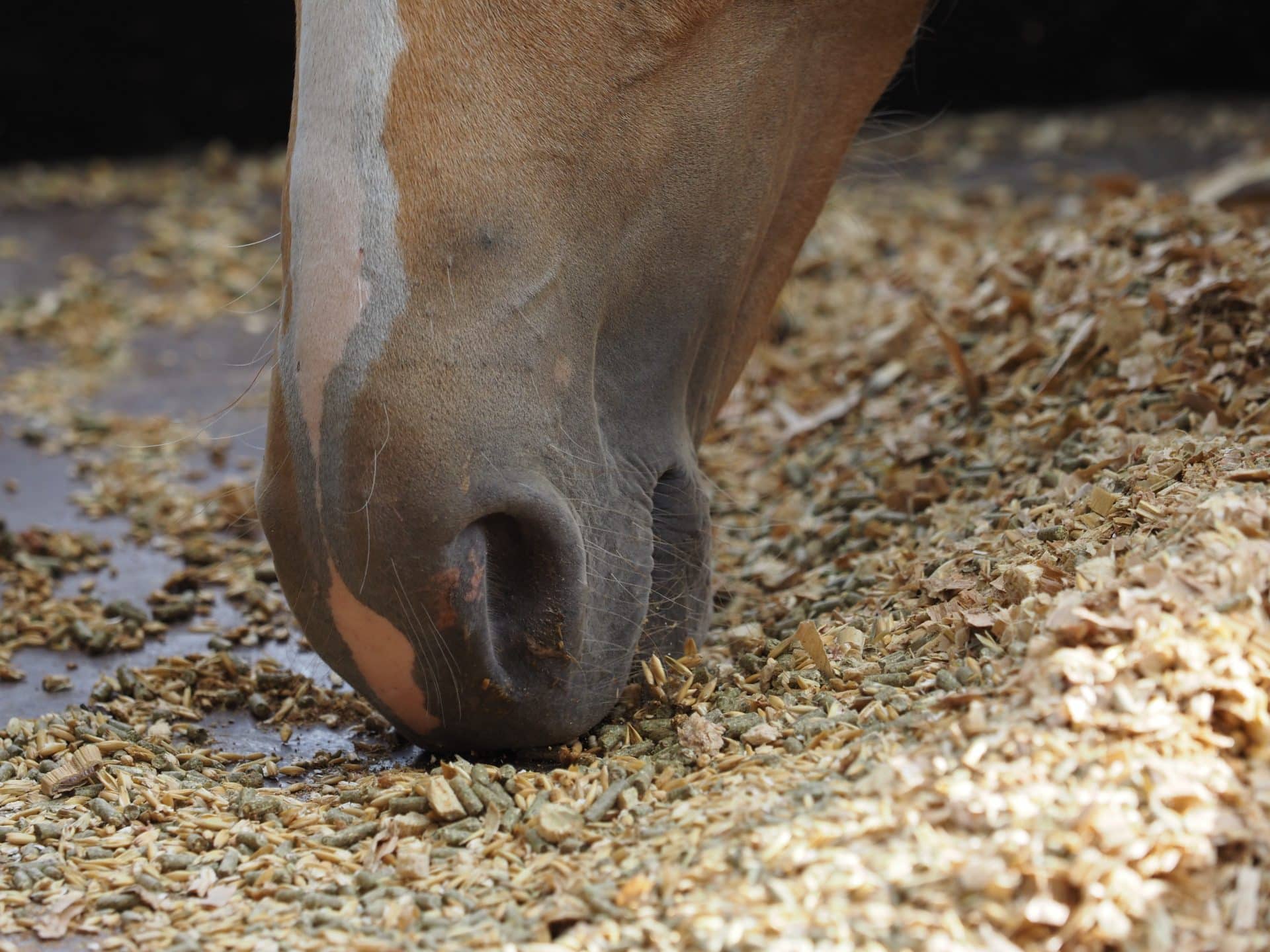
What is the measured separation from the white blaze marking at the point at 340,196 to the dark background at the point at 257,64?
14.5ft

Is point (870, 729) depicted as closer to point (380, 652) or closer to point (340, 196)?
point (380, 652)

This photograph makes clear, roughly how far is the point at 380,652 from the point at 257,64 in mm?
5231

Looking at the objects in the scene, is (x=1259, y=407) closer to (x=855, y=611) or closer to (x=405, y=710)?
(x=855, y=611)

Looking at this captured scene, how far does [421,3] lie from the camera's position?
132cm

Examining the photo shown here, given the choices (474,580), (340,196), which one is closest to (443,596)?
(474,580)

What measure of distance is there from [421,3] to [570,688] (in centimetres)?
72

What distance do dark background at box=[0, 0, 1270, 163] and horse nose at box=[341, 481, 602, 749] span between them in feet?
14.8

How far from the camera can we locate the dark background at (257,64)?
214 inches

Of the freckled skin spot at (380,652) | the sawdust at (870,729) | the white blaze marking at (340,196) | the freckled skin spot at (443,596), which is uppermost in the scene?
the white blaze marking at (340,196)

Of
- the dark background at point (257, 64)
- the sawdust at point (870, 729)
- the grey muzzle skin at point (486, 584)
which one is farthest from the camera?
the dark background at point (257, 64)

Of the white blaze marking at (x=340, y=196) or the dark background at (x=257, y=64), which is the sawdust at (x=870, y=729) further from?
the dark background at (x=257, y=64)

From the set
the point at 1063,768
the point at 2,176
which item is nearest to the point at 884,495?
the point at 1063,768

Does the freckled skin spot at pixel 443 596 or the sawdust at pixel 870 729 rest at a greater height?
the freckled skin spot at pixel 443 596

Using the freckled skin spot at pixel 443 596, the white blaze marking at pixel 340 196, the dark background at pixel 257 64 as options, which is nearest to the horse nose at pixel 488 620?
the freckled skin spot at pixel 443 596
